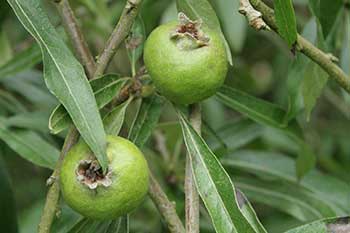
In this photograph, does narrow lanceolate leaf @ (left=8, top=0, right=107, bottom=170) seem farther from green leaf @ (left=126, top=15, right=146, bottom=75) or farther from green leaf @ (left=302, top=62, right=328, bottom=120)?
green leaf @ (left=302, top=62, right=328, bottom=120)

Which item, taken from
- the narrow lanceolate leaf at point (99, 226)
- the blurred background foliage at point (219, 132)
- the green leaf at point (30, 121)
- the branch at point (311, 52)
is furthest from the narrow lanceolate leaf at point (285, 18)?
the green leaf at point (30, 121)

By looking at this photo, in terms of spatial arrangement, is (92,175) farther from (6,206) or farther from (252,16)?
(6,206)

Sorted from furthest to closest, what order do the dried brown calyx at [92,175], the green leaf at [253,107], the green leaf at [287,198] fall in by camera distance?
the green leaf at [287,198]
the green leaf at [253,107]
the dried brown calyx at [92,175]

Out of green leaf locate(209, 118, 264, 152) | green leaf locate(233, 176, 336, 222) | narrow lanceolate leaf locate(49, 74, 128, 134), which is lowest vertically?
green leaf locate(233, 176, 336, 222)

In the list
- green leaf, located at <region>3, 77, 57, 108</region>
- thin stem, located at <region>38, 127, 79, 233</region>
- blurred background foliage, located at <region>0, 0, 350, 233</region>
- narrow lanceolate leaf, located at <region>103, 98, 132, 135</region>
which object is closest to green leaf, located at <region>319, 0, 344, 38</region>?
blurred background foliage, located at <region>0, 0, 350, 233</region>

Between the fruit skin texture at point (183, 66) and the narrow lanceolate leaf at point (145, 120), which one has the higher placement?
the fruit skin texture at point (183, 66)

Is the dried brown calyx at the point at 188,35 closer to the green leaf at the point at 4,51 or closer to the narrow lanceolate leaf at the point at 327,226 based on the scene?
the narrow lanceolate leaf at the point at 327,226

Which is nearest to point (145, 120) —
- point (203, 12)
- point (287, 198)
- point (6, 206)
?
point (203, 12)
